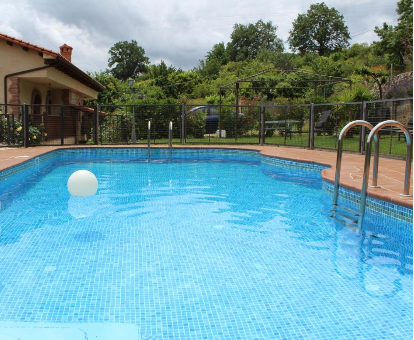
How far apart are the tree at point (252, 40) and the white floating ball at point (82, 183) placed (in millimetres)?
54203

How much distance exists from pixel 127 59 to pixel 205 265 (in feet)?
223

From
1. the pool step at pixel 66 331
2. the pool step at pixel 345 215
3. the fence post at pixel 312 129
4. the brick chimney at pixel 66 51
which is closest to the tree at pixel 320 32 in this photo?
the brick chimney at pixel 66 51

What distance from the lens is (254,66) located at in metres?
42.0

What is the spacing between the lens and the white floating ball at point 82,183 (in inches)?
233

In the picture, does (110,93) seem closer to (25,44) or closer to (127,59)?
(25,44)

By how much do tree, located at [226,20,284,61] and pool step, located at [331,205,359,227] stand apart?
54912mm

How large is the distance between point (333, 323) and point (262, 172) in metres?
7.51

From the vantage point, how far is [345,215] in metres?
4.97

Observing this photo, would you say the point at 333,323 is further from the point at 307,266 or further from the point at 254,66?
the point at 254,66

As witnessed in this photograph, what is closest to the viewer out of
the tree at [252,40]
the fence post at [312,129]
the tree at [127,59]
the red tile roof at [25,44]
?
the fence post at [312,129]

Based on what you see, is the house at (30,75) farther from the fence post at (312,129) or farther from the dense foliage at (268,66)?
the fence post at (312,129)

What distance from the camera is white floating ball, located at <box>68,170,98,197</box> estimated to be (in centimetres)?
592

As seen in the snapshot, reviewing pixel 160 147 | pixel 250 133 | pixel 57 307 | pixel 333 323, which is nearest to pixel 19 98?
pixel 160 147

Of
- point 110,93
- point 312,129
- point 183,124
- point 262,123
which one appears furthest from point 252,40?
point 312,129
